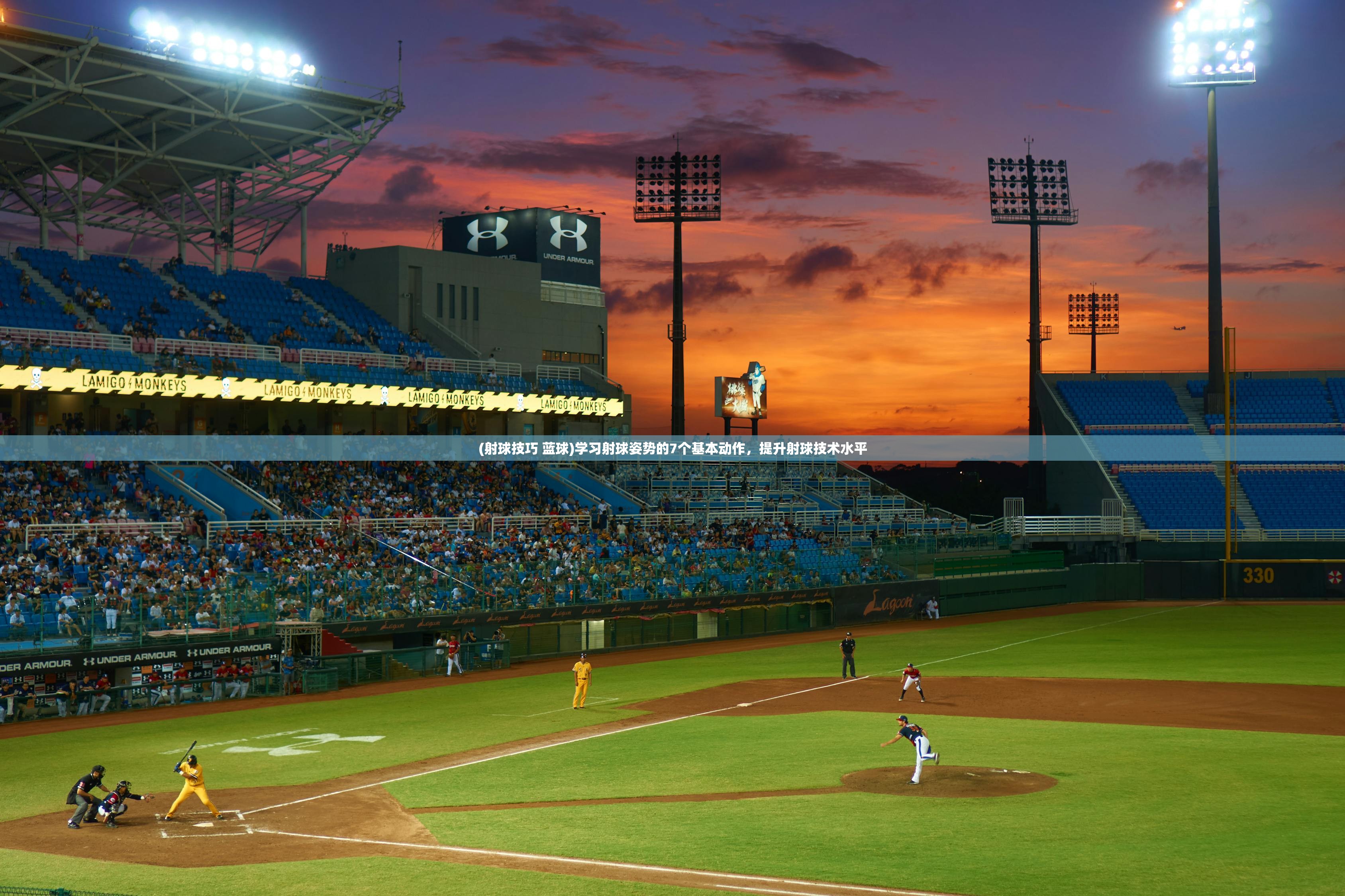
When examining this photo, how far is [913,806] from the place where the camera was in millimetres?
18625

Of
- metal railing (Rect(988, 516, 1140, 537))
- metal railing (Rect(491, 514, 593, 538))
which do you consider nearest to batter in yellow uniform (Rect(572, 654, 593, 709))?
metal railing (Rect(491, 514, 593, 538))

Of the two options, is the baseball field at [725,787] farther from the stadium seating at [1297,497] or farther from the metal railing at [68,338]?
the stadium seating at [1297,497]

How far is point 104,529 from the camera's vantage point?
37531 mm

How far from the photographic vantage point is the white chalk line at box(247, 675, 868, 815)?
Answer: 67.4 feet

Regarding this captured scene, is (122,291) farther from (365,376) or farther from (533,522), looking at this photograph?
(533,522)

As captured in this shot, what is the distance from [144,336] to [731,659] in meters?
24.5

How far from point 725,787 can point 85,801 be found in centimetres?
983

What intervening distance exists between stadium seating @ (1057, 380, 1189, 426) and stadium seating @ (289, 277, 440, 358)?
36162 mm

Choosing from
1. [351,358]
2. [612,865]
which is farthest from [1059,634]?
[612,865]

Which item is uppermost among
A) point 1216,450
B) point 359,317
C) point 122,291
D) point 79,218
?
point 79,218

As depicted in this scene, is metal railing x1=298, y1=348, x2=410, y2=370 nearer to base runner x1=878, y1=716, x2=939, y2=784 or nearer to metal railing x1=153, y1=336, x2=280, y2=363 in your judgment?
metal railing x1=153, y1=336, x2=280, y2=363

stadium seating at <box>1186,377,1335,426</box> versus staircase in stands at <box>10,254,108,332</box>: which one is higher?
staircase in stands at <box>10,254,108,332</box>

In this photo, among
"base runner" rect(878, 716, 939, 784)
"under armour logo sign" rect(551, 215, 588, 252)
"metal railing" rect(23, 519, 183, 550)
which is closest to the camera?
"base runner" rect(878, 716, 939, 784)

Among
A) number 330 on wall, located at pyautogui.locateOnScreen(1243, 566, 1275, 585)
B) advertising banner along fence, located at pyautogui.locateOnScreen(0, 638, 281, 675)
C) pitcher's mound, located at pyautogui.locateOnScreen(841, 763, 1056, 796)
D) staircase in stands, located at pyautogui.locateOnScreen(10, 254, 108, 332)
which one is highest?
staircase in stands, located at pyautogui.locateOnScreen(10, 254, 108, 332)
